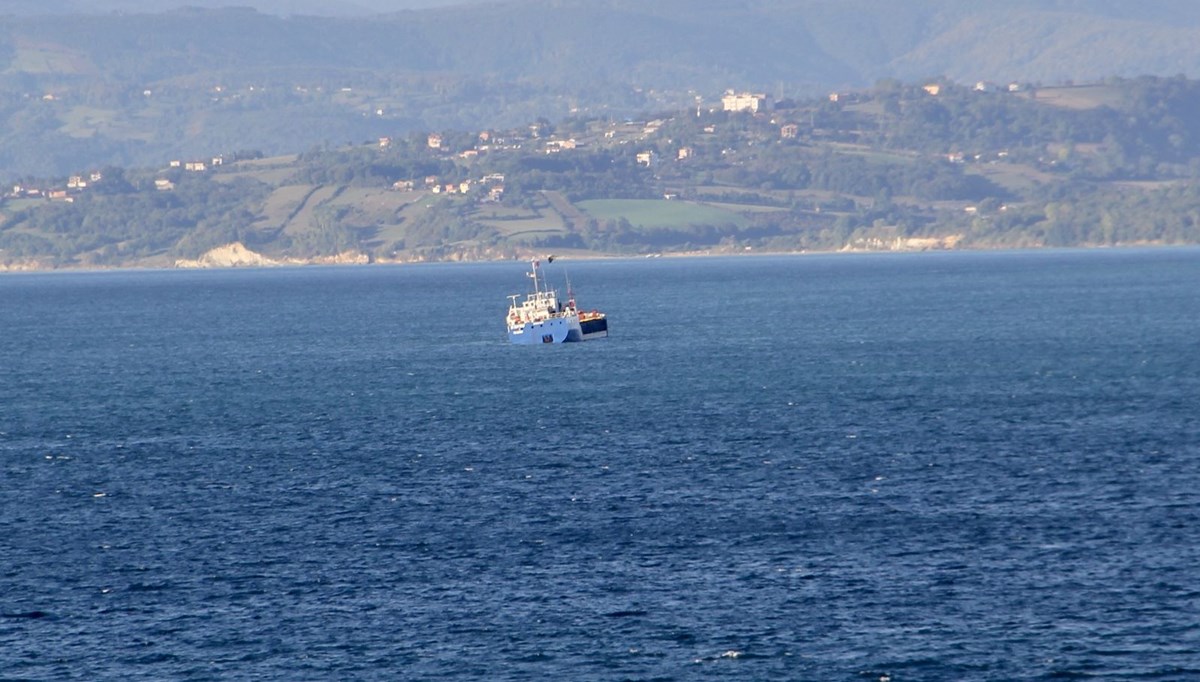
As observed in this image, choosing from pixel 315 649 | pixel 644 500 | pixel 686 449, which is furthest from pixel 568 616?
pixel 686 449

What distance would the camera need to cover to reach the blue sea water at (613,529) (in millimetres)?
54625

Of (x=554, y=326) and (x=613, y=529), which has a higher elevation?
(x=554, y=326)

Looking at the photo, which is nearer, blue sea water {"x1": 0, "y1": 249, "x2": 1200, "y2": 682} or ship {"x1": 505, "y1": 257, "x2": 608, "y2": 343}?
blue sea water {"x1": 0, "y1": 249, "x2": 1200, "y2": 682}

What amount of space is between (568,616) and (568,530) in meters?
12.8

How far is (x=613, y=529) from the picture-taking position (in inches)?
2803

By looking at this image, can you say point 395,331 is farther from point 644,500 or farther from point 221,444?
point 644,500

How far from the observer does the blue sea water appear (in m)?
54.6

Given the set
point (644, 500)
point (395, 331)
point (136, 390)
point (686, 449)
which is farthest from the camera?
point (395, 331)

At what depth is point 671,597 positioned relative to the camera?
60344 millimetres

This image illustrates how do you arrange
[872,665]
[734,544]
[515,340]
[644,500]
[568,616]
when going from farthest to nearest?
[515,340], [644,500], [734,544], [568,616], [872,665]

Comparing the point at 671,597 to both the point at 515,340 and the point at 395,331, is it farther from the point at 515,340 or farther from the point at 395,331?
the point at 395,331

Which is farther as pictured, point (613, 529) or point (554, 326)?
point (554, 326)

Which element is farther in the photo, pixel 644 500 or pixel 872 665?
pixel 644 500

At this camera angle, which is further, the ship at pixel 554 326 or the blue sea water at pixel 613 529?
the ship at pixel 554 326
